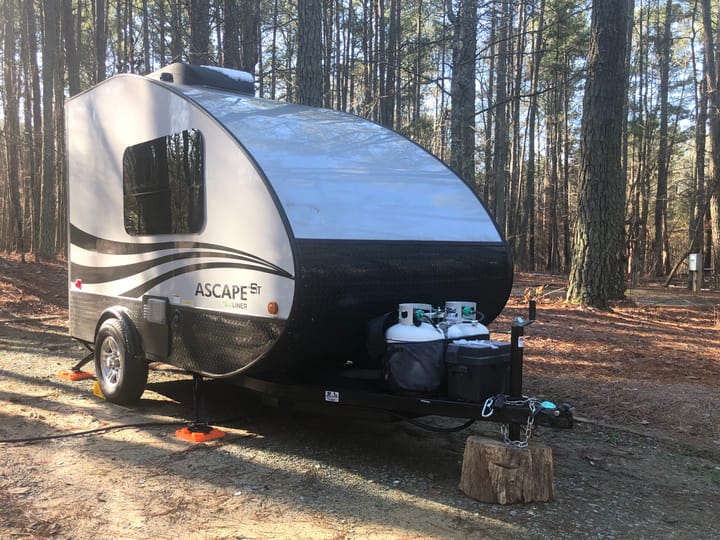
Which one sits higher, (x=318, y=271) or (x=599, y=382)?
(x=318, y=271)

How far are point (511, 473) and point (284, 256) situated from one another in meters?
1.99

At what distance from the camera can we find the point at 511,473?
147 inches

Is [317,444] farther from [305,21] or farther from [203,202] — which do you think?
[305,21]

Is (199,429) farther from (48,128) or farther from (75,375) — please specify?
(48,128)

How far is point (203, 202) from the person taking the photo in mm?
4777

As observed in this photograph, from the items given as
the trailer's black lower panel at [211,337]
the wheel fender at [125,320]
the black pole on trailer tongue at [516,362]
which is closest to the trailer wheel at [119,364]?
the wheel fender at [125,320]

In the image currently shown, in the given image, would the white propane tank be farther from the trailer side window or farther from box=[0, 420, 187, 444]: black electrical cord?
box=[0, 420, 187, 444]: black electrical cord

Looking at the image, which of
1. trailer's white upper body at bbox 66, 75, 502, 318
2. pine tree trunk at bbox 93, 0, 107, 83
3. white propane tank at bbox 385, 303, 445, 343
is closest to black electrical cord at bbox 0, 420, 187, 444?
trailer's white upper body at bbox 66, 75, 502, 318

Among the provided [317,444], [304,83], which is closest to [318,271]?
[317,444]

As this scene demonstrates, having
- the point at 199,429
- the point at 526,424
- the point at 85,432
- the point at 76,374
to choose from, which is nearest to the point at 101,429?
the point at 85,432

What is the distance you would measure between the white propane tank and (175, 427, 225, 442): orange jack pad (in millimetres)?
1808

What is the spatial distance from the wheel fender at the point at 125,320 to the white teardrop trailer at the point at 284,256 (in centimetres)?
1

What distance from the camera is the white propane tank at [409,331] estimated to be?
4.09m

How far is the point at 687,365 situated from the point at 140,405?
20.5 feet
